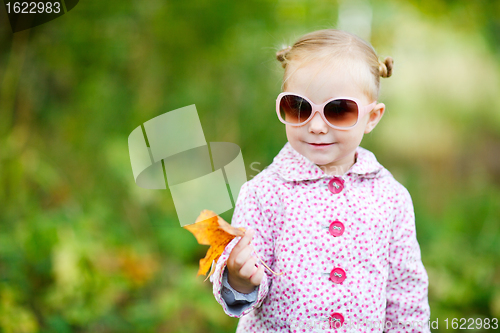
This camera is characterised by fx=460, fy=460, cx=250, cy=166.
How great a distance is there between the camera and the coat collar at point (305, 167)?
3.80 feet

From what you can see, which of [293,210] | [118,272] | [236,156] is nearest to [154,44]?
[118,272]

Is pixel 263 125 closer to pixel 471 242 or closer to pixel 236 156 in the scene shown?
pixel 471 242

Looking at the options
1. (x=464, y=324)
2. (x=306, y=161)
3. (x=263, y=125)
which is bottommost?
(x=464, y=324)

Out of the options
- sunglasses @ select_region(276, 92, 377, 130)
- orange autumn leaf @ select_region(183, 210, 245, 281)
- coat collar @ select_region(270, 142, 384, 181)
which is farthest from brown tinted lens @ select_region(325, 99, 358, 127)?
orange autumn leaf @ select_region(183, 210, 245, 281)

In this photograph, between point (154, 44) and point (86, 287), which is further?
point (154, 44)

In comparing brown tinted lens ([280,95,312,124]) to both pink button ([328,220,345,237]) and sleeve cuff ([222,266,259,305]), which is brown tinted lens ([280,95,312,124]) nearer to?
pink button ([328,220,345,237])

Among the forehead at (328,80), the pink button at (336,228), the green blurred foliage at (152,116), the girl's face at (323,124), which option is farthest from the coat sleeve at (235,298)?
the green blurred foliage at (152,116)

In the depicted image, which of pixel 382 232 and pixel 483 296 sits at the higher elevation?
pixel 382 232

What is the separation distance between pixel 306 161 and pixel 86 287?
175cm

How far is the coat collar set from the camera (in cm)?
116

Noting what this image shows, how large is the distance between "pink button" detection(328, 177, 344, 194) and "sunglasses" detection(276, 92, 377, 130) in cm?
14

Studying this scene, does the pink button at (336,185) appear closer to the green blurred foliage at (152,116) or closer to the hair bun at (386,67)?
the hair bun at (386,67)

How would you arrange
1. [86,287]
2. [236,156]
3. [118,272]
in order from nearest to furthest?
[236,156], [86,287], [118,272]

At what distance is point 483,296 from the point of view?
271 centimetres
